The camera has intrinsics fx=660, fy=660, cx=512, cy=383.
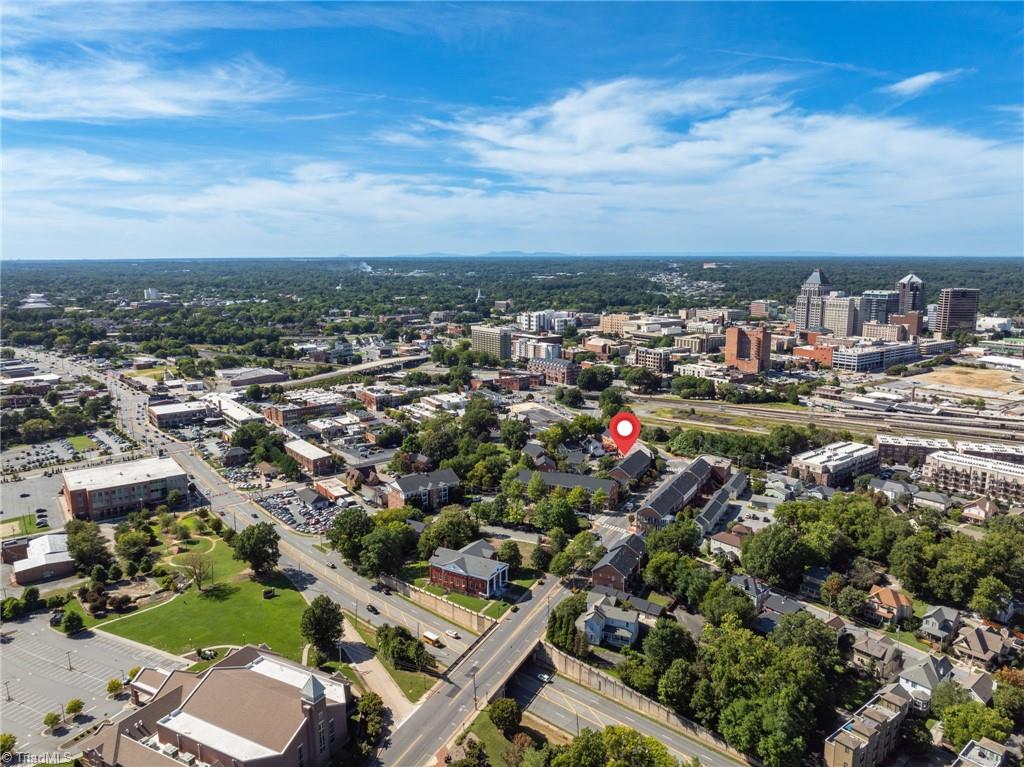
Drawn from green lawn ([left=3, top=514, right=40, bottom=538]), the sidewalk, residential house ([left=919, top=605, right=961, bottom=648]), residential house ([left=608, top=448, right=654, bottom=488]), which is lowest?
the sidewalk

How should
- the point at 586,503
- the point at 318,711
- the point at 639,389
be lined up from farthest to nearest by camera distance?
1. the point at 639,389
2. the point at 586,503
3. the point at 318,711

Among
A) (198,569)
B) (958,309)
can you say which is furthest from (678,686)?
(958,309)

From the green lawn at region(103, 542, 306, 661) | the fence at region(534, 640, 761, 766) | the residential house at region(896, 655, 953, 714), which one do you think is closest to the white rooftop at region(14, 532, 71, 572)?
the green lawn at region(103, 542, 306, 661)

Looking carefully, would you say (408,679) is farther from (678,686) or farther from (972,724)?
(972,724)

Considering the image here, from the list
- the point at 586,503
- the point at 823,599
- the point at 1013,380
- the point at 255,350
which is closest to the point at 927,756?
the point at 823,599

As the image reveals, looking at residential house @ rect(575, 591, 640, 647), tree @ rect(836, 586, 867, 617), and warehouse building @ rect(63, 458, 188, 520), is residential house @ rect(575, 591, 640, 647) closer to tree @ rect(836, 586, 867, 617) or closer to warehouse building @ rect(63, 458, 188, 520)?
tree @ rect(836, 586, 867, 617)

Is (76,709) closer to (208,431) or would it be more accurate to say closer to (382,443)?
(382,443)

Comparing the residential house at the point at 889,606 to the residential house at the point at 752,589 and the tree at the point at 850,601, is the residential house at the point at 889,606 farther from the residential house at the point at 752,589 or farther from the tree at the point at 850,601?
the residential house at the point at 752,589
